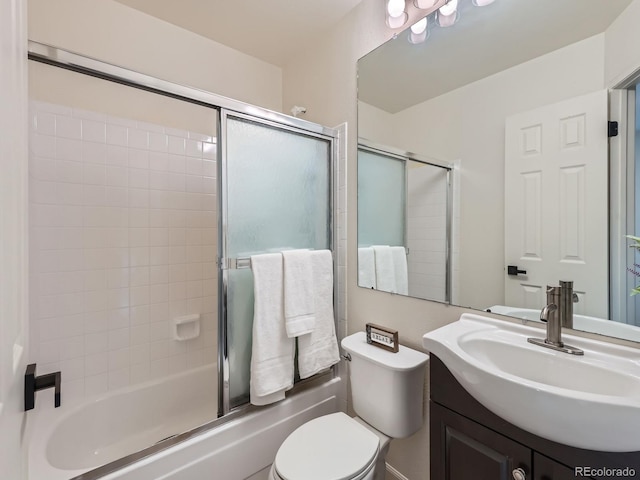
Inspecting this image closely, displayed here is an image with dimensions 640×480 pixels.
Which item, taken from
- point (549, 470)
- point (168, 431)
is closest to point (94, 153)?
point (168, 431)

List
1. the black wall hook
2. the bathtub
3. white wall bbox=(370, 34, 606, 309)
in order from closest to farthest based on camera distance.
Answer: the black wall hook < white wall bbox=(370, 34, 606, 309) < the bathtub

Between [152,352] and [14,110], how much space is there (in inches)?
69.9

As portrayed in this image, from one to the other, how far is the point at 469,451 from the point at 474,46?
1.54 metres

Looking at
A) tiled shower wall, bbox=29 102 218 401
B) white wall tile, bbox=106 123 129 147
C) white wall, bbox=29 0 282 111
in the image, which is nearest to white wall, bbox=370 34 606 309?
white wall, bbox=29 0 282 111

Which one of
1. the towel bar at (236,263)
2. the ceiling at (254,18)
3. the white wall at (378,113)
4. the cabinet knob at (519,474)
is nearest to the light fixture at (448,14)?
the white wall at (378,113)

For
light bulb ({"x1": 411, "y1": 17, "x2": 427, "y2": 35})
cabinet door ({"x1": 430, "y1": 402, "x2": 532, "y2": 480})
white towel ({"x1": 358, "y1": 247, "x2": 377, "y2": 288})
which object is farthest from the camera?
white towel ({"x1": 358, "y1": 247, "x2": 377, "y2": 288})

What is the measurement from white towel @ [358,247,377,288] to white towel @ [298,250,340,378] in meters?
0.17

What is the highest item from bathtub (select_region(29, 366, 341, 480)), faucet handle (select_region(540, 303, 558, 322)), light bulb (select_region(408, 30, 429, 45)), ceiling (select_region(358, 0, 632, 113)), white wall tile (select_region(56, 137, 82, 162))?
light bulb (select_region(408, 30, 429, 45))

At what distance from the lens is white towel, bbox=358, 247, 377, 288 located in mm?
1688

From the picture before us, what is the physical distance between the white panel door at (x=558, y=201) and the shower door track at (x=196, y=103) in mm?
971

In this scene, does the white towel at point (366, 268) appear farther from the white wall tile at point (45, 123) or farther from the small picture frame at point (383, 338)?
the white wall tile at point (45, 123)

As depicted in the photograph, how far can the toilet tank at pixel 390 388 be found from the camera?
4.11 feet

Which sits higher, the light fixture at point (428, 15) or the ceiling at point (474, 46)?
the light fixture at point (428, 15)

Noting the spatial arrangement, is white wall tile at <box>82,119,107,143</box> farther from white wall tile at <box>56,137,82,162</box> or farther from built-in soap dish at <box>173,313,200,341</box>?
built-in soap dish at <box>173,313,200,341</box>
